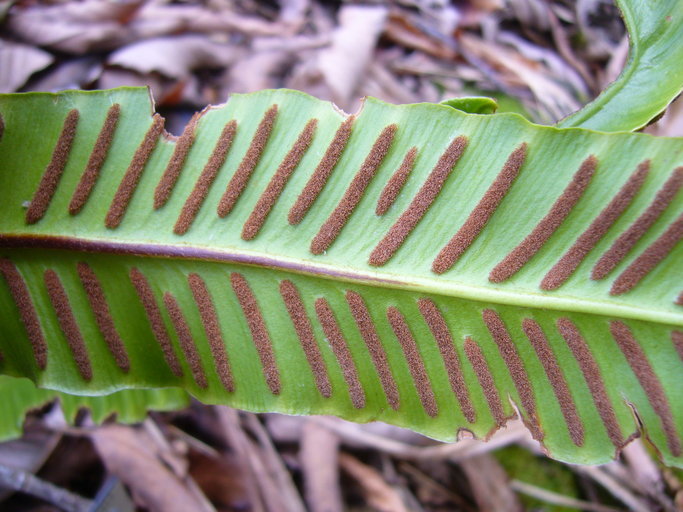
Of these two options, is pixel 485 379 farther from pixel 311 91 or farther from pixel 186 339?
pixel 311 91

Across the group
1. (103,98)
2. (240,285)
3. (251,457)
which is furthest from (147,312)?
(251,457)

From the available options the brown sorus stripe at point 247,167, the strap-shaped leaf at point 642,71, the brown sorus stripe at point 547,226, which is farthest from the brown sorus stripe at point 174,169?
the strap-shaped leaf at point 642,71

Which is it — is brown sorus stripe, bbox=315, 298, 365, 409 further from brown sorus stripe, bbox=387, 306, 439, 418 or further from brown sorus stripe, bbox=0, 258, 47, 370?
brown sorus stripe, bbox=0, 258, 47, 370

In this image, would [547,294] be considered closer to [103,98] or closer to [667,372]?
[667,372]

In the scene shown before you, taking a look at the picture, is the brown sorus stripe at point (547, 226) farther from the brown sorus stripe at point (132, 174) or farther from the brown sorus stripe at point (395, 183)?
the brown sorus stripe at point (132, 174)

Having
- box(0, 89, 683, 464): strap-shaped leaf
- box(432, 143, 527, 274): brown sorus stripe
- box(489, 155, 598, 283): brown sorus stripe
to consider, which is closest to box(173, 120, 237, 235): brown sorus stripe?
box(0, 89, 683, 464): strap-shaped leaf

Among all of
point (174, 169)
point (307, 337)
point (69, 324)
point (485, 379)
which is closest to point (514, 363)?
point (485, 379)
